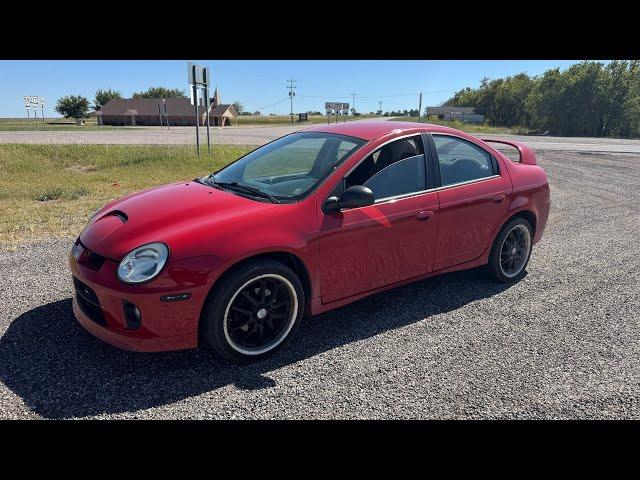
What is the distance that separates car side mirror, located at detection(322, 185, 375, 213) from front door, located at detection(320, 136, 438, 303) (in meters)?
0.07

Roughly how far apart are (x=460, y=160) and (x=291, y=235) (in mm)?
1997

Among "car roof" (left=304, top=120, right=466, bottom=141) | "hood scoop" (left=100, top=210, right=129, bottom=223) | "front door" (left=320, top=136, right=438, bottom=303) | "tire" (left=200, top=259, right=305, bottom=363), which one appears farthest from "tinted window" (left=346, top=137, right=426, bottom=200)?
"hood scoop" (left=100, top=210, right=129, bottom=223)

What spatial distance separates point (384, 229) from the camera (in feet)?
11.3

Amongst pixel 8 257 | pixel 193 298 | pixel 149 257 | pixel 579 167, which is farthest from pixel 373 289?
pixel 579 167

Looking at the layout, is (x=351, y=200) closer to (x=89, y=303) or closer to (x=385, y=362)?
(x=385, y=362)

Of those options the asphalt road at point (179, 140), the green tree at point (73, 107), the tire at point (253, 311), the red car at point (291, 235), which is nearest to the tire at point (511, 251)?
the red car at point (291, 235)

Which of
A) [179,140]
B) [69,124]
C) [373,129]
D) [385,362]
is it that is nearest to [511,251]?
[373,129]

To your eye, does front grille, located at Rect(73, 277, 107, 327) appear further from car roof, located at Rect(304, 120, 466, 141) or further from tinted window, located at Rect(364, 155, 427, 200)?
car roof, located at Rect(304, 120, 466, 141)

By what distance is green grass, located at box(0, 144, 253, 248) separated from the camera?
20.9 feet

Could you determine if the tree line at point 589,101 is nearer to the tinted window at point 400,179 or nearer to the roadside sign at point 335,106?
the roadside sign at point 335,106
